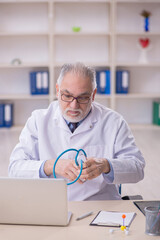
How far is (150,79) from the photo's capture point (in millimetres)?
6742

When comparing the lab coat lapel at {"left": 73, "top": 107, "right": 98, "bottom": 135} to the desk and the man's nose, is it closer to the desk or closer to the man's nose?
the man's nose

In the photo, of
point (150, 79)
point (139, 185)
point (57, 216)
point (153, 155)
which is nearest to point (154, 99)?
point (150, 79)

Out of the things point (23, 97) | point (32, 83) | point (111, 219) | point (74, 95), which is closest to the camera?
point (111, 219)

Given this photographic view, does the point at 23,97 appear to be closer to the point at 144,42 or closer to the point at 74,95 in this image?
the point at 144,42

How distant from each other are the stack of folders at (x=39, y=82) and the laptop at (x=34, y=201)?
4840 millimetres

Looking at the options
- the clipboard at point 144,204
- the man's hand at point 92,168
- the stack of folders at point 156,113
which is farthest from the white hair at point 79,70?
the stack of folders at point 156,113

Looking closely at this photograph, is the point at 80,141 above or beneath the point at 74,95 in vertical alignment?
beneath

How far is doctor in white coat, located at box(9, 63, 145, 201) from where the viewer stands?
1942 mm

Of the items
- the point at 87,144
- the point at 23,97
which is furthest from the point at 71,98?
the point at 23,97

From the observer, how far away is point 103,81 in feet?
21.0

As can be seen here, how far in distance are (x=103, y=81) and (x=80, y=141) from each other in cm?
438

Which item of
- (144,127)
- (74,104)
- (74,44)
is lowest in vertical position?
(144,127)

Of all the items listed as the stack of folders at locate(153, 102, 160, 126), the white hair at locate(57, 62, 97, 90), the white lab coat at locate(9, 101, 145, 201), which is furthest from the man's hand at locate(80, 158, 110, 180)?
the stack of folders at locate(153, 102, 160, 126)

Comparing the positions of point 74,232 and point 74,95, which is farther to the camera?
point 74,95
